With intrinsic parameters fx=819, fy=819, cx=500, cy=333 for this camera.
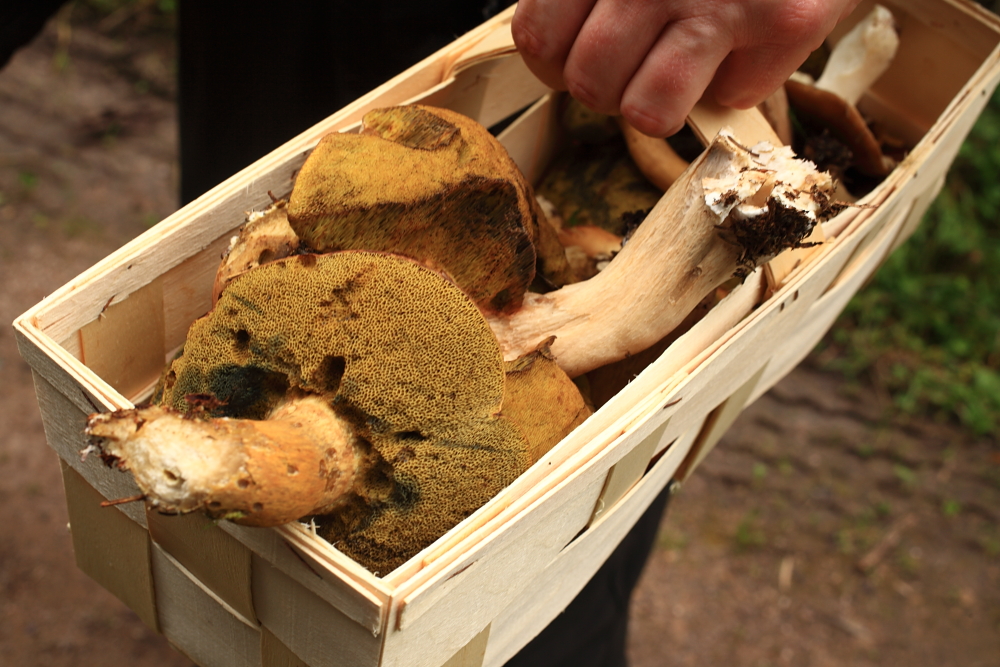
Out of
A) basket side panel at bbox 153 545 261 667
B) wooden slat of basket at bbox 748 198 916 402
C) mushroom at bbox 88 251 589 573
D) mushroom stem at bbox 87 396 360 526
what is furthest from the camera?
wooden slat of basket at bbox 748 198 916 402

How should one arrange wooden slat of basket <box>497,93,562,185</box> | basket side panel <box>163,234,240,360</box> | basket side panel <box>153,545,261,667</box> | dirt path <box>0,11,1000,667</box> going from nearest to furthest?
basket side panel <box>153,545,261,667</box> < basket side panel <box>163,234,240,360</box> < wooden slat of basket <box>497,93,562,185</box> < dirt path <box>0,11,1000,667</box>

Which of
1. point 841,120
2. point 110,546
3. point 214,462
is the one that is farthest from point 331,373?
point 841,120

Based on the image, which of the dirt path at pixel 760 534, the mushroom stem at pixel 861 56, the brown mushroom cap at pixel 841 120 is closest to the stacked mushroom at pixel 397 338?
the brown mushroom cap at pixel 841 120

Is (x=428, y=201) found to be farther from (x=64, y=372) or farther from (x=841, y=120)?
(x=841, y=120)

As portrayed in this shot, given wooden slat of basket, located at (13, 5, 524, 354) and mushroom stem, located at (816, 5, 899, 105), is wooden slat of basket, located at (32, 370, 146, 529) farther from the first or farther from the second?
mushroom stem, located at (816, 5, 899, 105)

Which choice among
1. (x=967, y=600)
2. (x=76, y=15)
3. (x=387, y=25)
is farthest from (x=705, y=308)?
(x=76, y=15)

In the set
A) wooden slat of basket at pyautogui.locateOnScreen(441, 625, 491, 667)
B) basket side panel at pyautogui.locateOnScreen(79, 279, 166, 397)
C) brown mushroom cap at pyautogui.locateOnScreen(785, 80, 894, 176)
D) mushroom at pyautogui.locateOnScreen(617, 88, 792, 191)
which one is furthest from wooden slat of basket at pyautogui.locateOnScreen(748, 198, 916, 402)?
basket side panel at pyautogui.locateOnScreen(79, 279, 166, 397)

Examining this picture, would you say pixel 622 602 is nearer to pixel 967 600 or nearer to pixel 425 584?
pixel 425 584

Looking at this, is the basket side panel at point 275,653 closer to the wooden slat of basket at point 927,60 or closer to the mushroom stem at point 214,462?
the mushroom stem at point 214,462
